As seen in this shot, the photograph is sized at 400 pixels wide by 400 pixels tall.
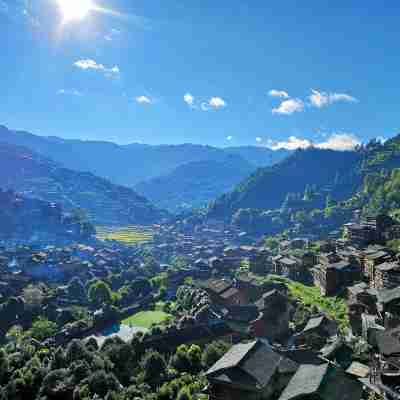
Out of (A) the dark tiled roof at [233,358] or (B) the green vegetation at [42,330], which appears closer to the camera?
(A) the dark tiled roof at [233,358]

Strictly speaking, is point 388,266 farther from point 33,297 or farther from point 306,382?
point 33,297

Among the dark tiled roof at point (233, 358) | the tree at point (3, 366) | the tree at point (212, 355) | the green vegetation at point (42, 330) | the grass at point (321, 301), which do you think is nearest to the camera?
the dark tiled roof at point (233, 358)

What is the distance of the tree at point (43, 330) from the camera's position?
2788 inches

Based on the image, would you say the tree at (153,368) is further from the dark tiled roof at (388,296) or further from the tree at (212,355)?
the dark tiled roof at (388,296)

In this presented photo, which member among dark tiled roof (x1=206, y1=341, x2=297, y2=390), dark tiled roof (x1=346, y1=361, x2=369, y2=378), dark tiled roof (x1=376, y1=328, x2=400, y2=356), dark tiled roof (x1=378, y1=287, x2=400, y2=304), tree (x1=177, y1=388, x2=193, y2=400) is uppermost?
dark tiled roof (x1=378, y1=287, x2=400, y2=304)

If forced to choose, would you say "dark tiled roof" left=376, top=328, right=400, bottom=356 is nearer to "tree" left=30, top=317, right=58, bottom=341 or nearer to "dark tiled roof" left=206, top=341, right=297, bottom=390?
"dark tiled roof" left=206, top=341, right=297, bottom=390

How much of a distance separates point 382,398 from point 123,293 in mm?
75257

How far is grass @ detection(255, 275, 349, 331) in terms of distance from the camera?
2228 inches

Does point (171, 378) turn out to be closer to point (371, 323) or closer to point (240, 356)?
point (240, 356)

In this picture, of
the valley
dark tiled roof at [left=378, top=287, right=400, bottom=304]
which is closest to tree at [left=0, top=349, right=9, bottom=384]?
the valley

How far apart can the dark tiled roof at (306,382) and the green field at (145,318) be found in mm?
49096

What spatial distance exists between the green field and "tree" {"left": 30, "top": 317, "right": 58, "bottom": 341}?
13.2m

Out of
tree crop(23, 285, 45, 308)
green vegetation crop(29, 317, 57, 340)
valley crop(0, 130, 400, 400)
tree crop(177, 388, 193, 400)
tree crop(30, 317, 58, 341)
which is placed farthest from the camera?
tree crop(23, 285, 45, 308)

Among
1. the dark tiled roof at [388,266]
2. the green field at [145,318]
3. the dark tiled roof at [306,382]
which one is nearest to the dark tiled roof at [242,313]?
the green field at [145,318]
